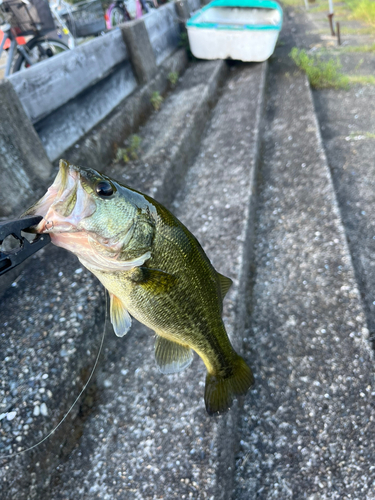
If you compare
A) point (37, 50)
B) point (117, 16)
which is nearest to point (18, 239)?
point (37, 50)

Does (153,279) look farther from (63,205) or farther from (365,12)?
(365,12)

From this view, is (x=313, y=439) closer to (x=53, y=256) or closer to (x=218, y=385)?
(x=218, y=385)

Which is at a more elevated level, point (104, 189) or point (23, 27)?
point (23, 27)

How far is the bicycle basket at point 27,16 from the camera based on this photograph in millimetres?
4668

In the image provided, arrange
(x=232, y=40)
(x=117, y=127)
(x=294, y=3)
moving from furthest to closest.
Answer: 1. (x=294, y=3)
2. (x=232, y=40)
3. (x=117, y=127)

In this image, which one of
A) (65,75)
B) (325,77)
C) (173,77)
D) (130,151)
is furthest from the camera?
(325,77)

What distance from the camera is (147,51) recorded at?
5.01 meters

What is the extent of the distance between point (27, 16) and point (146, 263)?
5.30 m

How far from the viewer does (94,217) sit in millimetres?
1236

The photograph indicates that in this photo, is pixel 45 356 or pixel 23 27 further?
pixel 23 27

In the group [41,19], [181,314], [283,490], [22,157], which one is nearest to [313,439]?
[283,490]

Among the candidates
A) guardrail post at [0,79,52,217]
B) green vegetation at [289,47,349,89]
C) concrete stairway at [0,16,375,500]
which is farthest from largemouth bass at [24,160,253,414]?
green vegetation at [289,47,349,89]

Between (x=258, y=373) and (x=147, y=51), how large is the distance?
487 centimetres

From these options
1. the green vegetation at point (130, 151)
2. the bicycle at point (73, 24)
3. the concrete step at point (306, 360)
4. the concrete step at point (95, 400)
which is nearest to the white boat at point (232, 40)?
the bicycle at point (73, 24)
